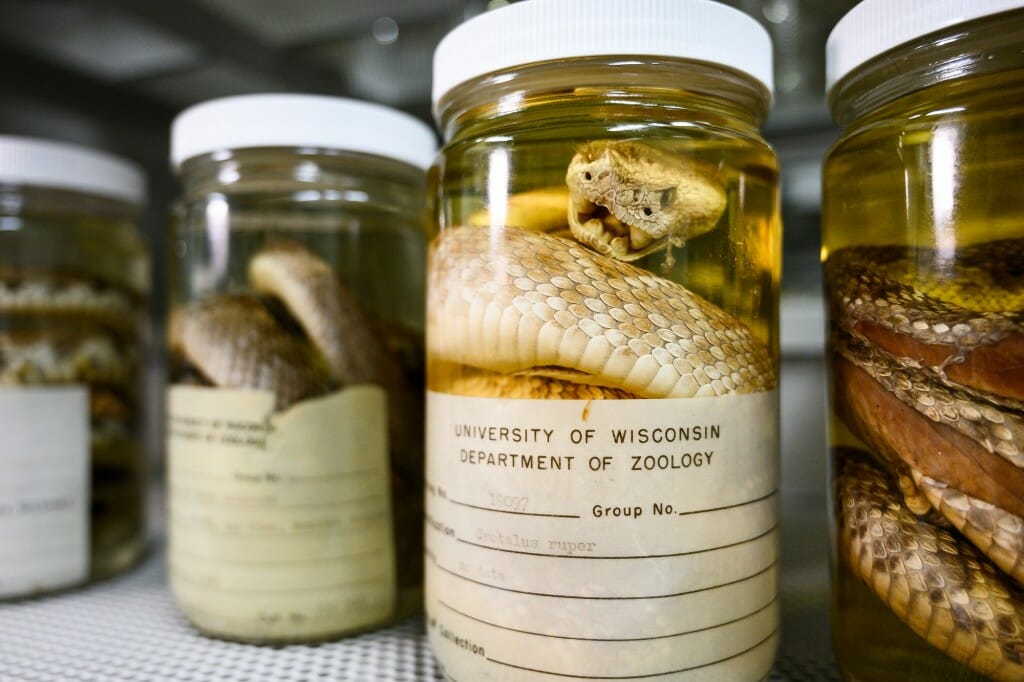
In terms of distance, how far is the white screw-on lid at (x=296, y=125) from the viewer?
414 millimetres

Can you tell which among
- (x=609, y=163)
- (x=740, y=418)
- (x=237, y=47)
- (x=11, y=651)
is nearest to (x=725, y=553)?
(x=740, y=418)

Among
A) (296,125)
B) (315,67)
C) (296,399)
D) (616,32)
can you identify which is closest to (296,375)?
(296,399)

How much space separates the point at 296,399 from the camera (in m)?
0.40

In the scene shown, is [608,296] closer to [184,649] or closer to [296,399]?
[296,399]

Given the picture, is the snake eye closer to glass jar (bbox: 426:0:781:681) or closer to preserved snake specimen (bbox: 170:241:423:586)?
glass jar (bbox: 426:0:781:681)

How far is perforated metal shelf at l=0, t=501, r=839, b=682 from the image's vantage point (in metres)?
0.37

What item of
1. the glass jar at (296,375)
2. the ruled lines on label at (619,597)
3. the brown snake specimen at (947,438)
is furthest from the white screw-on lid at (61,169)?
the brown snake specimen at (947,438)

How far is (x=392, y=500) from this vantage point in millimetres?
431

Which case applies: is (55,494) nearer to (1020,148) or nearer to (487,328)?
(487,328)

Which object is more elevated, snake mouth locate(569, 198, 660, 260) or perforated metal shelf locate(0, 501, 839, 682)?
snake mouth locate(569, 198, 660, 260)

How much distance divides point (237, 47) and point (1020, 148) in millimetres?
639

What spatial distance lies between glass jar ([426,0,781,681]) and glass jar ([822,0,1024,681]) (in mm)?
40

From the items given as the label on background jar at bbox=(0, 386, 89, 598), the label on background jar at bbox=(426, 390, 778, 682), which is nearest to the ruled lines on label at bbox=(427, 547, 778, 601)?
the label on background jar at bbox=(426, 390, 778, 682)

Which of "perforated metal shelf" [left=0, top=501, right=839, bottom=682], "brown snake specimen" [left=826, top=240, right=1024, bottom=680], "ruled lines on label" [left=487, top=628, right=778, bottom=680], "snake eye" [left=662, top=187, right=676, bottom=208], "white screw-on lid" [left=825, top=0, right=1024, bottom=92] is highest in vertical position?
"white screw-on lid" [left=825, top=0, right=1024, bottom=92]
